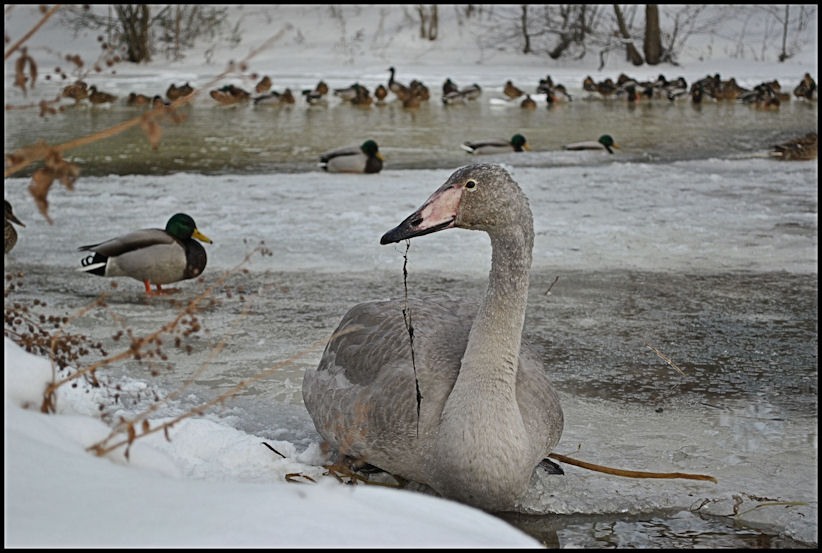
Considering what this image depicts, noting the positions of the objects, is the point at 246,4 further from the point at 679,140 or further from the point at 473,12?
the point at 679,140

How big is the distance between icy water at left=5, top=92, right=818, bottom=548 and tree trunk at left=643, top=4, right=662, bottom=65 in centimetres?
1800

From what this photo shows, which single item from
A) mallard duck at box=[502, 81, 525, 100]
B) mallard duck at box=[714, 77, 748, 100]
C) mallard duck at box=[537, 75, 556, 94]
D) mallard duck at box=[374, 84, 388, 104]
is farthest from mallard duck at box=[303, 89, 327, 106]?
mallard duck at box=[714, 77, 748, 100]

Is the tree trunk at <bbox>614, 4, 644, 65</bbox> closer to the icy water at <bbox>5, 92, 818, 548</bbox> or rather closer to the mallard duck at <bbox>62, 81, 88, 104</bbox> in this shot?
the icy water at <bbox>5, 92, 818, 548</bbox>

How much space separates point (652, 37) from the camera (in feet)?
99.8

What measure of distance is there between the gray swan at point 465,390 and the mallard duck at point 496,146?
927cm

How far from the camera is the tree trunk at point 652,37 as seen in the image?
29922mm

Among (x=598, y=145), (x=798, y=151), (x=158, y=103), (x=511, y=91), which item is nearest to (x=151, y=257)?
(x=158, y=103)

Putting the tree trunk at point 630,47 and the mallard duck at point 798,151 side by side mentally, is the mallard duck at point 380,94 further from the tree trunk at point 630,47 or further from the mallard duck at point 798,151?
the tree trunk at point 630,47

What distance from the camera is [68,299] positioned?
5.94 m

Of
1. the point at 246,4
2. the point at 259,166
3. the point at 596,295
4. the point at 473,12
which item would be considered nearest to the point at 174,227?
the point at 596,295

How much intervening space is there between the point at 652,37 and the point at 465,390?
29280 mm

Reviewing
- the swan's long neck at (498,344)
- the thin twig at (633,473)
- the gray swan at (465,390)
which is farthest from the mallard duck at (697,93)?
the swan's long neck at (498,344)

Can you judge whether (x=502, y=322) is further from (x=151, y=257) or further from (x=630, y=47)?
(x=630, y=47)

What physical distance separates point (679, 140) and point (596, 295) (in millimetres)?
8730
